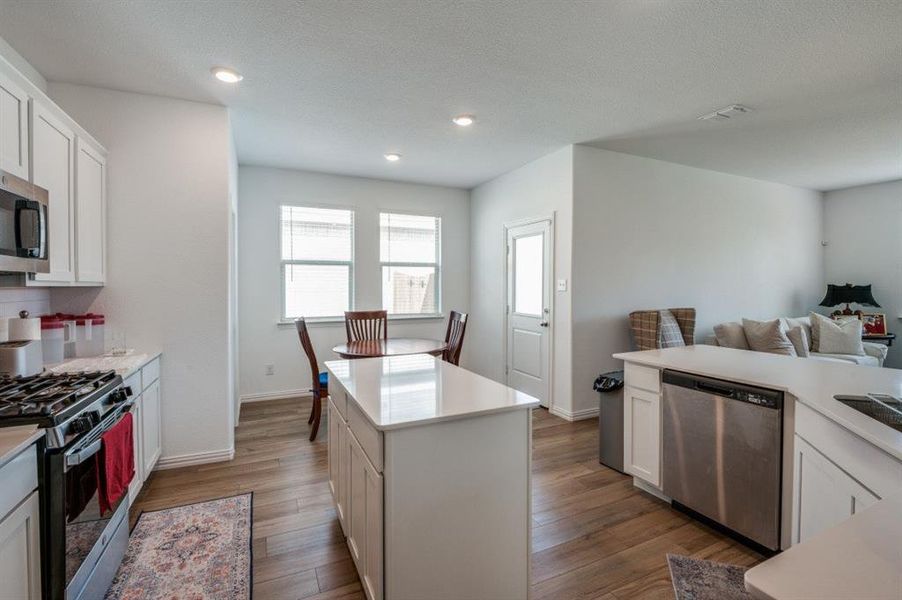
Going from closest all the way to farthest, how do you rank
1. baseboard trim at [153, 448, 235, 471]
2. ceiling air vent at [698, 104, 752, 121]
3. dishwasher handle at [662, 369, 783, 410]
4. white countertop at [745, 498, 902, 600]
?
white countertop at [745, 498, 902, 600] → dishwasher handle at [662, 369, 783, 410] → baseboard trim at [153, 448, 235, 471] → ceiling air vent at [698, 104, 752, 121]

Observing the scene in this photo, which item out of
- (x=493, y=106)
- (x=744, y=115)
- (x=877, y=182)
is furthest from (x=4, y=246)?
(x=877, y=182)

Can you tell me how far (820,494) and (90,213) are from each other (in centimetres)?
403

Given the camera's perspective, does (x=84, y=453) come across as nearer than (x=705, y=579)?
Yes

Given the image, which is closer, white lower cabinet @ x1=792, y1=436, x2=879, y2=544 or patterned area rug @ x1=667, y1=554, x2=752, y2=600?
white lower cabinet @ x1=792, y1=436, x2=879, y2=544

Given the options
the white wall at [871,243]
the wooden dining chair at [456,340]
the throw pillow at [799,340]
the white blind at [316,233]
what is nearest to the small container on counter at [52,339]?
the white blind at [316,233]

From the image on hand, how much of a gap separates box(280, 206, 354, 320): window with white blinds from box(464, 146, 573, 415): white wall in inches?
67.2

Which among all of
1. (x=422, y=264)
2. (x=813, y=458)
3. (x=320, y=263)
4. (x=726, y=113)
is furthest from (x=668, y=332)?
(x=320, y=263)

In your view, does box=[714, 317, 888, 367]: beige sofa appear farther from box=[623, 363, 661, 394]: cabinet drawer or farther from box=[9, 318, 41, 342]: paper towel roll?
box=[9, 318, 41, 342]: paper towel roll

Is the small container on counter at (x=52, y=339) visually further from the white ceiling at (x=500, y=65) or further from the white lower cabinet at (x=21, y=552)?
the white ceiling at (x=500, y=65)

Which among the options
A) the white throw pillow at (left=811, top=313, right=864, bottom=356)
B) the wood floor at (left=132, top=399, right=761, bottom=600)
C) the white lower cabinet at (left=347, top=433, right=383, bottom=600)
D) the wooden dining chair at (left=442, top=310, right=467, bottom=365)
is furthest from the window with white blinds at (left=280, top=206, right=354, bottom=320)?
the white throw pillow at (left=811, top=313, right=864, bottom=356)

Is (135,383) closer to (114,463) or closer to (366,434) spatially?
(114,463)

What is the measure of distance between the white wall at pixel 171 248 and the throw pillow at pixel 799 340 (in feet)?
19.4

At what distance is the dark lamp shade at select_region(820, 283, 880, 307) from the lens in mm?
5516

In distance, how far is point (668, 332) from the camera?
3969mm
